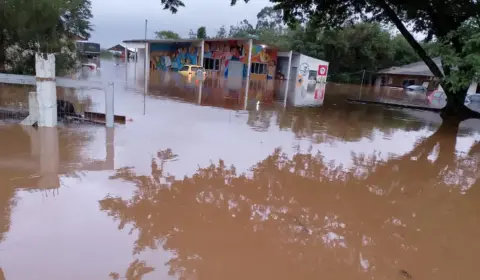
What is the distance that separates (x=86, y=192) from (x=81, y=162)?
1.36 meters

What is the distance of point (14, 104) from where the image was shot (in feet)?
34.2

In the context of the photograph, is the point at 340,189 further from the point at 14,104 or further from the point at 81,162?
the point at 14,104

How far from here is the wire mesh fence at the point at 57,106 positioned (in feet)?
24.7

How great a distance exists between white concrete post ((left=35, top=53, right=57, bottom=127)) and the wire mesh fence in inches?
0.8

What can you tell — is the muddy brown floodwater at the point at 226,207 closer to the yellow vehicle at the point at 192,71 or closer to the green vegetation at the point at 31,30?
the green vegetation at the point at 31,30

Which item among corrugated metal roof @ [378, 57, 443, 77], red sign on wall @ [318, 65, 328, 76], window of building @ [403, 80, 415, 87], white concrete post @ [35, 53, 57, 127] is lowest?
white concrete post @ [35, 53, 57, 127]

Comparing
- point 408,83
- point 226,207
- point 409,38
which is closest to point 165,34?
point 408,83

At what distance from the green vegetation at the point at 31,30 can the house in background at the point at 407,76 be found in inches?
1454

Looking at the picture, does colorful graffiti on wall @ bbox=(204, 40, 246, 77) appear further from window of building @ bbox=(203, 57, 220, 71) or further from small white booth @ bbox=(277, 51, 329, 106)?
small white booth @ bbox=(277, 51, 329, 106)

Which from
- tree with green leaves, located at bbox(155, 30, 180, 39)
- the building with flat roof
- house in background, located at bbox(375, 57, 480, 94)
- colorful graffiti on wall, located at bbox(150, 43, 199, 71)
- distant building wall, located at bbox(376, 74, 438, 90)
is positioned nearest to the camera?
the building with flat roof

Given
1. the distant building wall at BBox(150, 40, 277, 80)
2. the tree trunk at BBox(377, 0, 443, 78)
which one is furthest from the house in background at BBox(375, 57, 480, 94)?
the tree trunk at BBox(377, 0, 443, 78)

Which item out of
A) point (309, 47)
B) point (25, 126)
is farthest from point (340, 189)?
point (309, 47)

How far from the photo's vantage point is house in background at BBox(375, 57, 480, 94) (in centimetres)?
3863

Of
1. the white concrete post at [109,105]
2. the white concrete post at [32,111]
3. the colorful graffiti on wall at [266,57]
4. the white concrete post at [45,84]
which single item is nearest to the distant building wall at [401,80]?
the colorful graffiti on wall at [266,57]
